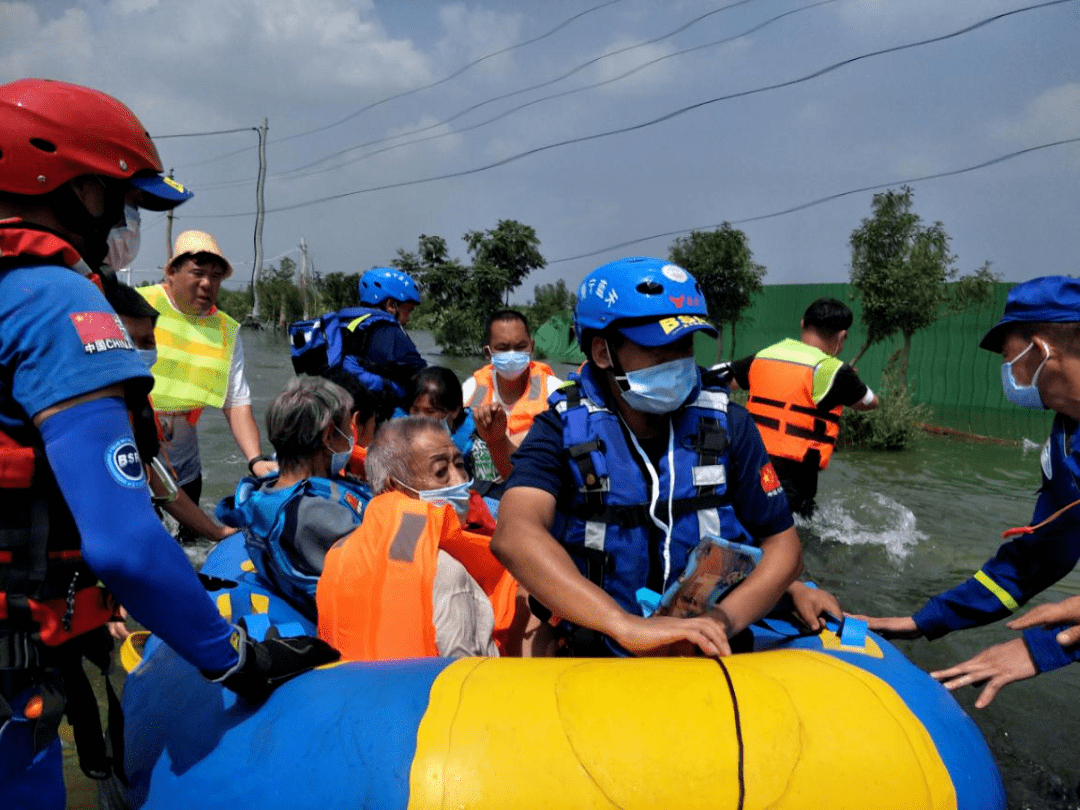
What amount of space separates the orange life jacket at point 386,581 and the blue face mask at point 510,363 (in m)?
2.52

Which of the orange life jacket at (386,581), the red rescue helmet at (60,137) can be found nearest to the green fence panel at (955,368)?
the orange life jacket at (386,581)

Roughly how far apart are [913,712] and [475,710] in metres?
0.98

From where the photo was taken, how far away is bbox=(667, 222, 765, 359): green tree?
17516 millimetres

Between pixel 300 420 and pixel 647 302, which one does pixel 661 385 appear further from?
pixel 300 420

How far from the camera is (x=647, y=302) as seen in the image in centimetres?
229

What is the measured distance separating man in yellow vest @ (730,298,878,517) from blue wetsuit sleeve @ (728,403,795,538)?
2961mm

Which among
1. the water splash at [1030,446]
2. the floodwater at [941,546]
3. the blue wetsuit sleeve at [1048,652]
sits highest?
the blue wetsuit sleeve at [1048,652]

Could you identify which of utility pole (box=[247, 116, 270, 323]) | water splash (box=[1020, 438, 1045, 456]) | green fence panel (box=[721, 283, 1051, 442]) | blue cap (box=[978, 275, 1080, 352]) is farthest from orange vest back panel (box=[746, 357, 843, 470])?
utility pole (box=[247, 116, 270, 323])

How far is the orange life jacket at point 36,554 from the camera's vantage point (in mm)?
1479

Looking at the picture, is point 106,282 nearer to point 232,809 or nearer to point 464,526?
point 232,809

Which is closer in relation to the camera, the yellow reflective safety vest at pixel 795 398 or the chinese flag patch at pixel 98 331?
the chinese flag patch at pixel 98 331

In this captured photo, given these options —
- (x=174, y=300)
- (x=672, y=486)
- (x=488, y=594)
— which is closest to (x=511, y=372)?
(x=174, y=300)

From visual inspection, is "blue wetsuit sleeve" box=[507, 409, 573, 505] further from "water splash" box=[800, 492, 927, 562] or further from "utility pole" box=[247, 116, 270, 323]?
"utility pole" box=[247, 116, 270, 323]

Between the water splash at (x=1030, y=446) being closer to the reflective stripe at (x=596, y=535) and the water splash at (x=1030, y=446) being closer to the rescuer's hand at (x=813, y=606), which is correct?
the rescuer's hand at (x=813, y=606)
